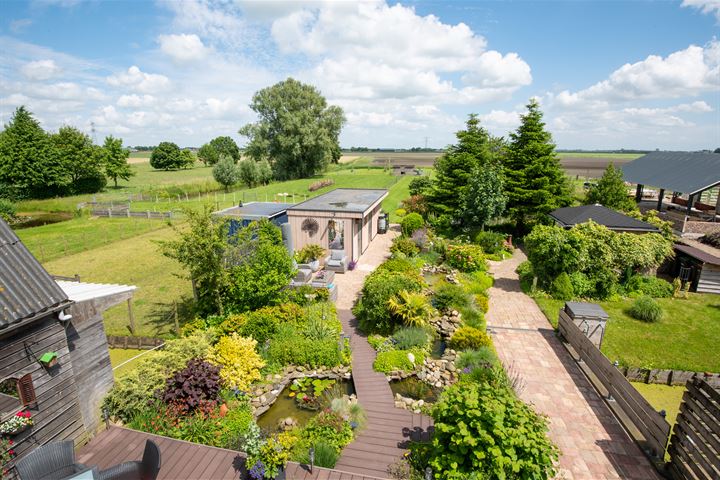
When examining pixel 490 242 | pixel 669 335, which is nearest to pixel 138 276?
pixel 490 242

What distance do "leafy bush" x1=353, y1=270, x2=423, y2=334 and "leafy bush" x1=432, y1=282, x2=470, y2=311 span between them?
0.83 meters

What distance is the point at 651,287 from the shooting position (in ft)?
55.6

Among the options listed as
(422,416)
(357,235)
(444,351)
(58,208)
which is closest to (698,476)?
(422,416)

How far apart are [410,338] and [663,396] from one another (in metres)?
7.02

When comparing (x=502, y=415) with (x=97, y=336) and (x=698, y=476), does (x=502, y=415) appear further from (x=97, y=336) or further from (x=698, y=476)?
(x=97, y=336)

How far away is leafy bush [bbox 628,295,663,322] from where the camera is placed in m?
14.3

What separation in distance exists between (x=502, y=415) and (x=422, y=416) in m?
2.94

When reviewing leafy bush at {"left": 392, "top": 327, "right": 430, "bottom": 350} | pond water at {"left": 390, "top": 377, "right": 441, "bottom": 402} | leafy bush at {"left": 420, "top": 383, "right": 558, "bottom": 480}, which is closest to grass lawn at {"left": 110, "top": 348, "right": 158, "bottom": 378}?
pond water at {"left": 390, "top": 377, "right": 441, "bottom": 402}

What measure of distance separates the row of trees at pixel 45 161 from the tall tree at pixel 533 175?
5275 cm

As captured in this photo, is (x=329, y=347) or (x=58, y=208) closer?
(x=329, y=347)

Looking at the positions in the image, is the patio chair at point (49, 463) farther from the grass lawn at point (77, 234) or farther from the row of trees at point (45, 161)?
the row of trees at point (45, 161)

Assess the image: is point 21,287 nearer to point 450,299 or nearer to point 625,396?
point 450,299

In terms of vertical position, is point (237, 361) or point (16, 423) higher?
point (16, 423)

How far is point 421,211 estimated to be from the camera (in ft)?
102
